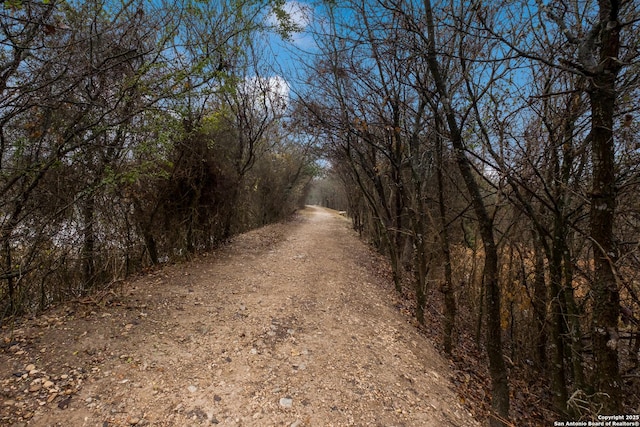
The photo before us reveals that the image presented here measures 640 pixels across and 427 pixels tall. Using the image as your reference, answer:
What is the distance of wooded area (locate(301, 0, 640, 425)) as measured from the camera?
6.04 ft

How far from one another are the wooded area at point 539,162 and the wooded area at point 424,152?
0.02 meters

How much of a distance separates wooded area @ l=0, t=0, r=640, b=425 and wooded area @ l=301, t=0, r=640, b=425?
0.07ft

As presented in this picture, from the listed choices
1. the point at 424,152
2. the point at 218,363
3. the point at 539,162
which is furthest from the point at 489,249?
the point at 218,363

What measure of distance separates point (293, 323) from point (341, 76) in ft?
16.5

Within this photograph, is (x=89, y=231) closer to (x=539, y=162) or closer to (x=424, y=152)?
(x=424, y=152)

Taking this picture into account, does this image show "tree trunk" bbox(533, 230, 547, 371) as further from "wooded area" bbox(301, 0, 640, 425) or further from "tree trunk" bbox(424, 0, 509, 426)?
"tree trunk" bbox(424, 0, 509, 426)

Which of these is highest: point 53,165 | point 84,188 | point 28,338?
point 53,165

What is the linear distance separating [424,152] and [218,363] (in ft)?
14.2

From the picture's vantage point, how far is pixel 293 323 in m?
4.39

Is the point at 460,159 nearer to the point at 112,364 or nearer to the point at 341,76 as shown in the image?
the point at 341,76

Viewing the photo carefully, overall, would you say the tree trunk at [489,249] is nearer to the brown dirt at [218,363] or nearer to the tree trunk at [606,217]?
the brown dirt at [218,363]

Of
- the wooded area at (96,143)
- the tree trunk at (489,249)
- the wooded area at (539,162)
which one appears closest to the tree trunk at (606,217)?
the wooded area at (539,162)

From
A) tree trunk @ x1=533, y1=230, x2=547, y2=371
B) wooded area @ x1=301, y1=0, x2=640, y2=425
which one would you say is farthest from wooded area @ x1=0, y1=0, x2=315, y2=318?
tree trunk @ x1=533, y1=230, x2=547, y2=371

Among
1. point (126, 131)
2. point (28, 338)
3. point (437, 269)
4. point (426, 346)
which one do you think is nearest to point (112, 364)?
point (28, 338)
